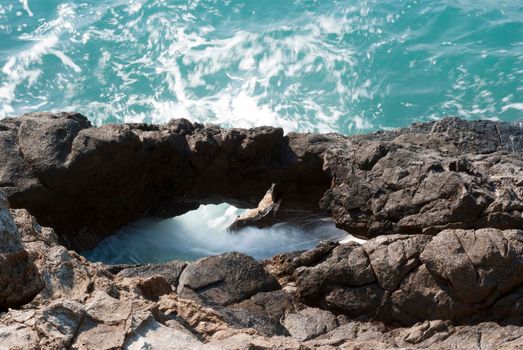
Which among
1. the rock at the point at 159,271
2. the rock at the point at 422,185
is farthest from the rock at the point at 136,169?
the rock at the point at 159,271

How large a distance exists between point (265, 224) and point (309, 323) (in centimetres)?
763

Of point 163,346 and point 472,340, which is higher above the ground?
point 163,346

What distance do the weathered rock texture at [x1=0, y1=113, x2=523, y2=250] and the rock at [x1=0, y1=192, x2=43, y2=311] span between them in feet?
28.9

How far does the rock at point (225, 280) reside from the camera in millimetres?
11398

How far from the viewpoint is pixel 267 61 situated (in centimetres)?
3766

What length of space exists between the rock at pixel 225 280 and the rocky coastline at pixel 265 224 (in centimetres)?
3

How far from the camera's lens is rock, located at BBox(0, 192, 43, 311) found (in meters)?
6.23

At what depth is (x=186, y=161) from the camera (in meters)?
17.8

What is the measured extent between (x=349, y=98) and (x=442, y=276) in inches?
949

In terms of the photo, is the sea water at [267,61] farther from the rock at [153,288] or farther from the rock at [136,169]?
the rock at [153,288]

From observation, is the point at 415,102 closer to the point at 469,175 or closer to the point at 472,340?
the point at 469,175

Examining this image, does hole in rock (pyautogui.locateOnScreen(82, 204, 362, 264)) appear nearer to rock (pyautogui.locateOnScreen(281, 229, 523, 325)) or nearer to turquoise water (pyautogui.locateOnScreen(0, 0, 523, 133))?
rock (pyautogui.locateOnScreen(281, 229, 523, 325))

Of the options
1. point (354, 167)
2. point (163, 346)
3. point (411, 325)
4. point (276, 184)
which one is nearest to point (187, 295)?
point (411, 325)

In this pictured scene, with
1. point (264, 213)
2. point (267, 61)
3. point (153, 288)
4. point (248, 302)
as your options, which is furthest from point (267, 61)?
point (153, 288)
